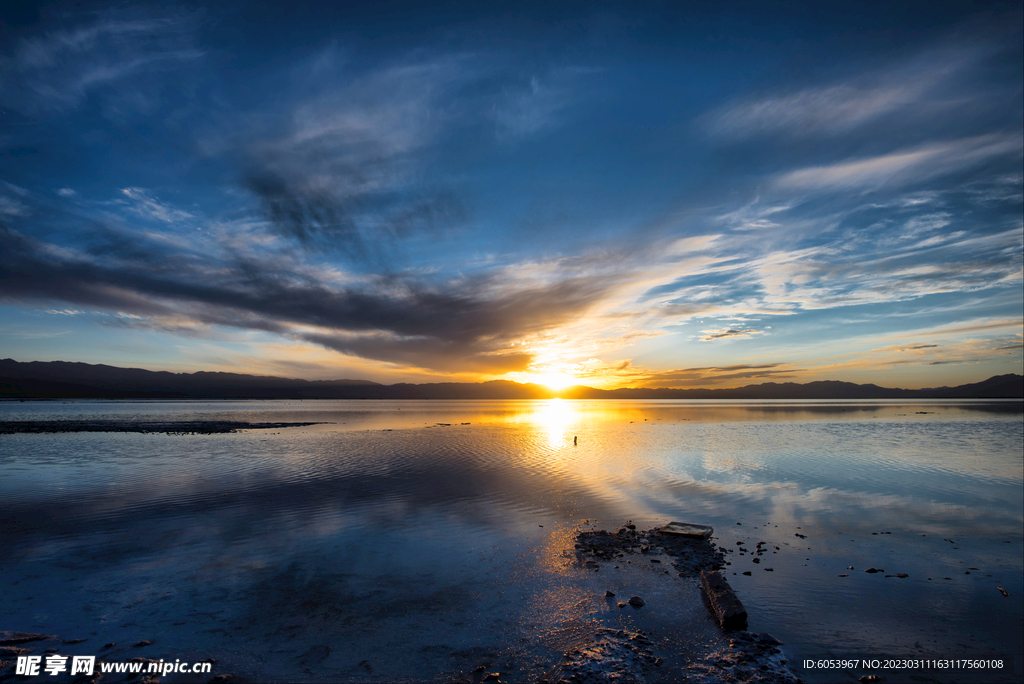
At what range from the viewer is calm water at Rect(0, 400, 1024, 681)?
9.45 m

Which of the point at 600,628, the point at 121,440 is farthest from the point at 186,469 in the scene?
the point at 600,628

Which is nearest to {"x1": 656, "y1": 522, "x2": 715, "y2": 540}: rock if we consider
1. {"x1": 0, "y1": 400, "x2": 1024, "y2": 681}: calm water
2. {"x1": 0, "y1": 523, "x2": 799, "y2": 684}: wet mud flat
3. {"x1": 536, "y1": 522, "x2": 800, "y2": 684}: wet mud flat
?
{"x1": 0, "y1": 400, "x2": 1024, "y2": 681}: calm water

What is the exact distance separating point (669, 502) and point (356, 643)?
58.3ft

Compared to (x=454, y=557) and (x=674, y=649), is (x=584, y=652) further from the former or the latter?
(x=454, y=557)

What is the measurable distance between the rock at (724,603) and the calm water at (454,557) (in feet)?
1.54

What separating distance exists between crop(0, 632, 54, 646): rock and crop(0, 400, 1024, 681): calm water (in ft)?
1.64

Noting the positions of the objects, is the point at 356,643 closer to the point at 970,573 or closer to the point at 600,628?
the point at 600,628

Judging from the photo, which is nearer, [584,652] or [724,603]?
[584,652]

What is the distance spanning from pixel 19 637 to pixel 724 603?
15.6m

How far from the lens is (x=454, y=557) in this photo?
14.3m

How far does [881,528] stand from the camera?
60.0ft

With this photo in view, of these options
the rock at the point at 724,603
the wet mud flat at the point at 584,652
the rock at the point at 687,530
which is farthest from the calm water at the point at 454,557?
the rock at the point at 687,530

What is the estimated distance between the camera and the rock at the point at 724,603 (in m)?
9.89

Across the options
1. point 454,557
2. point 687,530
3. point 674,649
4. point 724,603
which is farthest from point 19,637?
point 687,530
